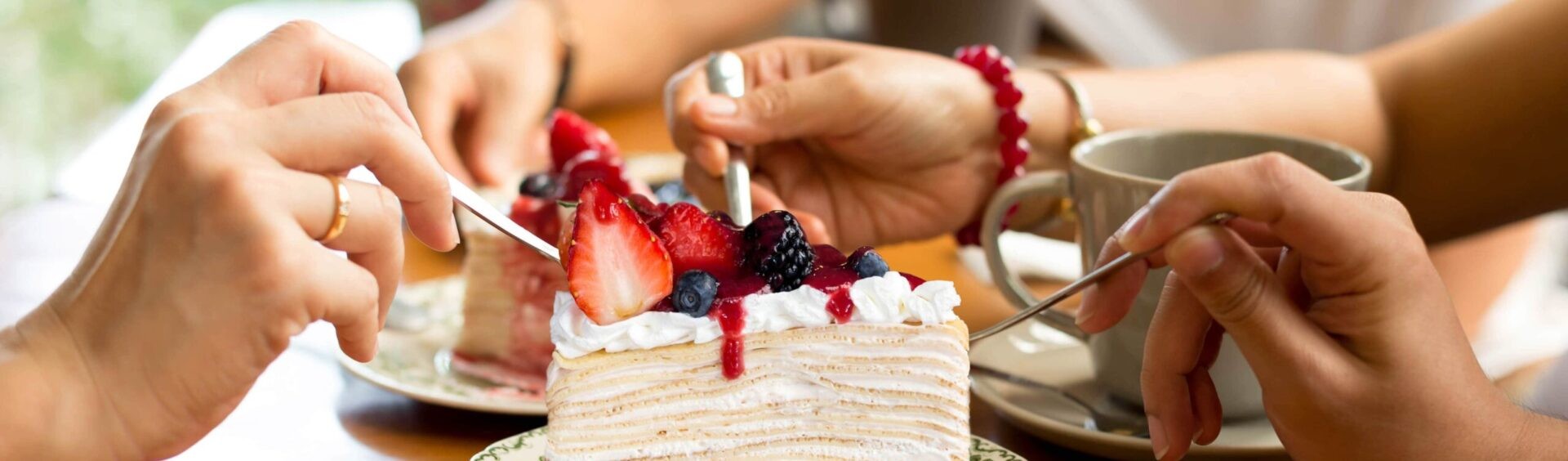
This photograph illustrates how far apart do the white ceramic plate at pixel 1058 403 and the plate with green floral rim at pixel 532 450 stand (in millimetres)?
62

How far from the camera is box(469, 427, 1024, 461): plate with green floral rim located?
80cm

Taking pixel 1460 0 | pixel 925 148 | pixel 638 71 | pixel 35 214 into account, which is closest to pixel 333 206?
pixel 925 148

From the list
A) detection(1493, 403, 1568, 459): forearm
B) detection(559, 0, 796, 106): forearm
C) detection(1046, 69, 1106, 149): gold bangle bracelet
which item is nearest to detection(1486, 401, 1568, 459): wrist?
detection(1493, 403, 1568, 459): forearm

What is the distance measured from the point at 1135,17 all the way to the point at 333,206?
1.83m

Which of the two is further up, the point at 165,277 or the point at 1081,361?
the point at 165,277

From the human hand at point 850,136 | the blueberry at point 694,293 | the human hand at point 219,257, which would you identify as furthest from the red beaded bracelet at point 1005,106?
the human hand at point 219,257

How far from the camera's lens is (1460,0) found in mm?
1931

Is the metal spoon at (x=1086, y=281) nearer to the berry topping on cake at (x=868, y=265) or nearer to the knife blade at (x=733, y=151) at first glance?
the berry topping on cake at (x=868, y=265)

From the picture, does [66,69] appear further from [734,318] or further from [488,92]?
[734,318]

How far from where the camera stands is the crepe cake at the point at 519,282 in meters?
1.09

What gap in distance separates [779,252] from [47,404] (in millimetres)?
382

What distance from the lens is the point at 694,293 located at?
709mm

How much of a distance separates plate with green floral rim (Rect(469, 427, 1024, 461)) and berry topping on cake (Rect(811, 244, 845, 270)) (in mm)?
146

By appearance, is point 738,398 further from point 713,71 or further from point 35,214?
point 35,214
